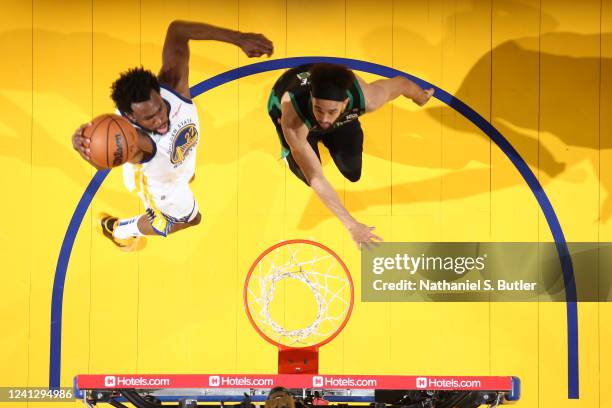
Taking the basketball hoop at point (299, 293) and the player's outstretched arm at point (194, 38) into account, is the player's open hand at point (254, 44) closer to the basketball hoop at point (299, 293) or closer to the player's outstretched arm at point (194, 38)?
the player's outstretched arm at point (194, 38)

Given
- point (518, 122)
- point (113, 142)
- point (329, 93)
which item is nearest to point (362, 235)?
point (329, 93)

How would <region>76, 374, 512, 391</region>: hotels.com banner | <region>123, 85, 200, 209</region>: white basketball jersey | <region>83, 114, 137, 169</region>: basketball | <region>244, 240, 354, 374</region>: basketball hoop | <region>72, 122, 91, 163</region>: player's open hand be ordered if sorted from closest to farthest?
<region>76, 374, 512, 391</region>: hotels.com banner
<region>83, 114, 137, 169</region>: basketball
<region>72, 122, 91, 163</region>: player's open hand
<region>123, 85, 200, 209</region>: white basketball jersey
<region>244, 240, 354, 374</region>: basketball hoop

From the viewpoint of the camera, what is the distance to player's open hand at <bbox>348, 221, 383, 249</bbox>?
18.4ft

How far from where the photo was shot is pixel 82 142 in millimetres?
5332

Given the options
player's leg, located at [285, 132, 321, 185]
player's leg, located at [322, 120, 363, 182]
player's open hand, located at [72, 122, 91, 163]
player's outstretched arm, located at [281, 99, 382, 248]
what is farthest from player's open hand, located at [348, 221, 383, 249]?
player's open hand, located at [72, 122, 91, 163]

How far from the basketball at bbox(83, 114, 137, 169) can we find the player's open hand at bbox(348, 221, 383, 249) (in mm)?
1684

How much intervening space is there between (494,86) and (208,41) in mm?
2142

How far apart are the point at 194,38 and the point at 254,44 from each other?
445 millimetres

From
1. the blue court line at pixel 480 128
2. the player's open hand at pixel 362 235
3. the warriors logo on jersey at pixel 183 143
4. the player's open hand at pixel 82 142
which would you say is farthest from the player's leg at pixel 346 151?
the player's open hand at pixel 82 142

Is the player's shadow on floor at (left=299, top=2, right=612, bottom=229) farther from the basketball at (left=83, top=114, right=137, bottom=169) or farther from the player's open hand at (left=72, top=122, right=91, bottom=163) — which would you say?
the player's open hand at (left=72, top=122, right=91, bottom=163)

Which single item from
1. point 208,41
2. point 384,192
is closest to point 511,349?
point 384,192

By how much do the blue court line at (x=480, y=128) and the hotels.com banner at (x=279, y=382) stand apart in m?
1.31

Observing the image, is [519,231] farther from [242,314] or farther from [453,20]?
[242,314]
